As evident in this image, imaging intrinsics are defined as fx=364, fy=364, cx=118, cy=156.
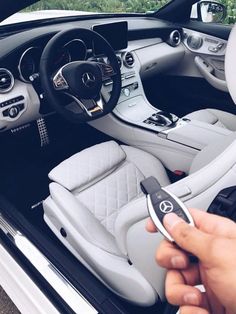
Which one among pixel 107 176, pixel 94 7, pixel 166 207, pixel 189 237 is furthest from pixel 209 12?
pixel 189 237

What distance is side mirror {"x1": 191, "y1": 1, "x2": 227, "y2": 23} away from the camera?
100 inches

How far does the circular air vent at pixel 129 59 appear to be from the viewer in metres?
2.12

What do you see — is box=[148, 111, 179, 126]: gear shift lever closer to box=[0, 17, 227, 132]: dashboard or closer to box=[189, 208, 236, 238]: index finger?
box=[0, 17, 227, 132]: dashboard

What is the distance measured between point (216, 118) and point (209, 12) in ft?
3.36

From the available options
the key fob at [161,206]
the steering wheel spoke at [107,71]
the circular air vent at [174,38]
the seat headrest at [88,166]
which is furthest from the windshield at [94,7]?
the key fob at [161,206]

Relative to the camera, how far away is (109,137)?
84.1 inches

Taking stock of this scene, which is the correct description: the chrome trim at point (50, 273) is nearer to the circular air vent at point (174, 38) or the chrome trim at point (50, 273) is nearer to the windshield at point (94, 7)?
the windshield at point (94, 7)

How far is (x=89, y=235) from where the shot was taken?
1245mm

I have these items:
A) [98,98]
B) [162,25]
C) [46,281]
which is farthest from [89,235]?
[162,25]

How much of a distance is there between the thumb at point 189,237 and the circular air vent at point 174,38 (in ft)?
6.81

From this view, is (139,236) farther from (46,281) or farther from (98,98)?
(98,98)

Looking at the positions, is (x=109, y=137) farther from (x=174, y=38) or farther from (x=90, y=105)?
(x=174, y=38)

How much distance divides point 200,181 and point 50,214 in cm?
73

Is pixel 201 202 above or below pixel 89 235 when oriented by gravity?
above
